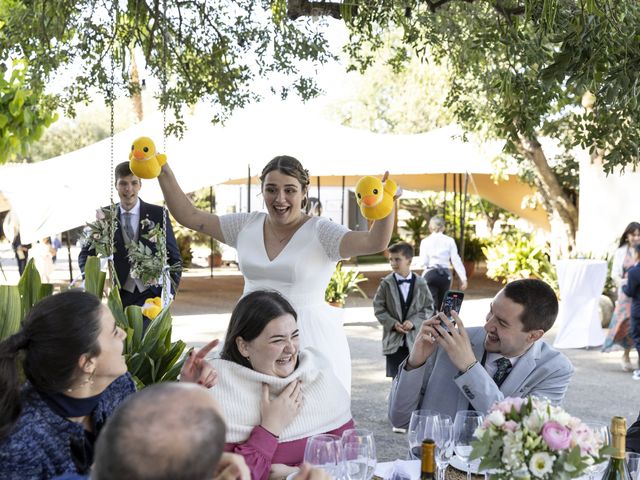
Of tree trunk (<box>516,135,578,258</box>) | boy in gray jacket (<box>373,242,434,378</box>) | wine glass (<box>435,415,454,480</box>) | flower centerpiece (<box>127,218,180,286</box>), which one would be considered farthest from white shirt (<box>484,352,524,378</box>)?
tree trunk (<box>516,135,578,258</box>)

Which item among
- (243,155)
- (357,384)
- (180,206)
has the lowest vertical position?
(357,384)

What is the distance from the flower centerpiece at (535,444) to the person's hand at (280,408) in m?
0.90

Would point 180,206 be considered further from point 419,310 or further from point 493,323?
point 419,310

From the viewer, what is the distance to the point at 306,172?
4.02 m

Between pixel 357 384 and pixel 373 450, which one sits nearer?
pixel 373 450

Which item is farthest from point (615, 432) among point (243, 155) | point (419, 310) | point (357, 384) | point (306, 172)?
point (243, 155)

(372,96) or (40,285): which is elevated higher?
(372,96)

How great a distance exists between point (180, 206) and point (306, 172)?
0.66 metres

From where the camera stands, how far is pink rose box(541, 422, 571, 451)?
75.6 inches

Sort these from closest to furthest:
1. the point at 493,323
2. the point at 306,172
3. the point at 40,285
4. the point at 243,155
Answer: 1. the point at 493,323
2. the point at 40,285
3. the point at 306,172
4. the point at 243,155

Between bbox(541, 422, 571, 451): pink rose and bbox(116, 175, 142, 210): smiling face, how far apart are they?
12.8 feet

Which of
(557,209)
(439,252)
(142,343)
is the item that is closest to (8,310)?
(142,343)

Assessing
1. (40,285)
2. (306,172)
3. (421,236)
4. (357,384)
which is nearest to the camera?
(40,285)

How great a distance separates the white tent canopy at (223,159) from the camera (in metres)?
13.1
